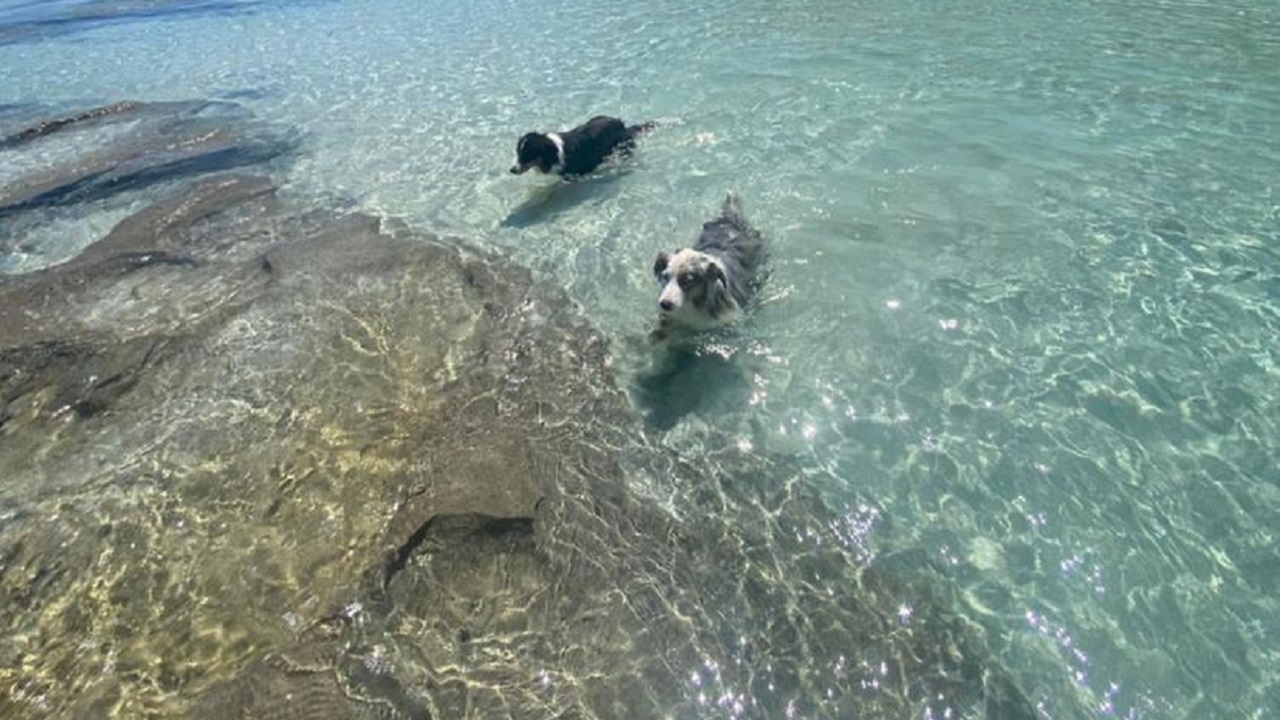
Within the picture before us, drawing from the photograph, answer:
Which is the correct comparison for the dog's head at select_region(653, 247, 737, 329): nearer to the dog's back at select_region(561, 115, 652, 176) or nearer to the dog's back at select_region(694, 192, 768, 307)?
the dog's back at select_region(694, 192, 768, 307)

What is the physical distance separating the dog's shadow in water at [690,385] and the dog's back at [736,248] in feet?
2.37

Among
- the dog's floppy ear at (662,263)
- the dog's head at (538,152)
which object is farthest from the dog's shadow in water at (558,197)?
the dog's floppy ear at (662,263)

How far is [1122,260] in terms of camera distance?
27.6 ft

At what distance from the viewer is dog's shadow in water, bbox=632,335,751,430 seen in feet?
22.5

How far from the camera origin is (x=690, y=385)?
716cm

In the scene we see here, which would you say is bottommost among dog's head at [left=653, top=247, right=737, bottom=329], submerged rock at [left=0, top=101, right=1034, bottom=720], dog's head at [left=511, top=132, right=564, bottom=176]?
submerged rock at [left=0, top=101, right=1034, bottom=720]

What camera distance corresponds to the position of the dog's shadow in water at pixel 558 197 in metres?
10.5

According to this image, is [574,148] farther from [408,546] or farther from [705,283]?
[408,546]

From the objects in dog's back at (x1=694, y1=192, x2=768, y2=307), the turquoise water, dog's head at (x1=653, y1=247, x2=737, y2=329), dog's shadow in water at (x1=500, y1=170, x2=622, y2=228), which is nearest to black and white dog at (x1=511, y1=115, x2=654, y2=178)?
dog's shadow in water at (x1=500, y1=170, x2=622, y2=228)

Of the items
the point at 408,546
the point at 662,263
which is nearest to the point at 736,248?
the point at 662,263

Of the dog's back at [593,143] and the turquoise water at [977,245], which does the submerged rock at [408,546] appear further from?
the dog's back at [593,143]

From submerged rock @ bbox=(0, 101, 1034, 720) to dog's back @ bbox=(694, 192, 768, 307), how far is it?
1530mm

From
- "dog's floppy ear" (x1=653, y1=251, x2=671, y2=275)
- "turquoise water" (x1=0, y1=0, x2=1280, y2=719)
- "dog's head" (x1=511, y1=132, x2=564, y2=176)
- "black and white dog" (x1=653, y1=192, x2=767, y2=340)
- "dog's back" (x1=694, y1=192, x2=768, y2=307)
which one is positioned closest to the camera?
"turquoise water" (x1=0, y1=0, x2=1280, y2=719)

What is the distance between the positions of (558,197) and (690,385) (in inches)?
194
